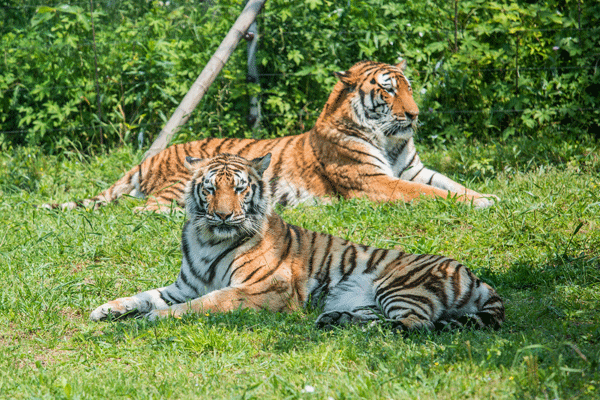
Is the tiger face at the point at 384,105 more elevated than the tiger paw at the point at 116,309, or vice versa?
the tiger face at the point at 384,105

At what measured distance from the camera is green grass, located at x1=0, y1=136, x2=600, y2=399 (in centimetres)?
277

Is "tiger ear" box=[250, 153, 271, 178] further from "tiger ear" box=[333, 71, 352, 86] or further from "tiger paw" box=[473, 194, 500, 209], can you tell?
"tiger ear" box=[333, 71, 352, 86]

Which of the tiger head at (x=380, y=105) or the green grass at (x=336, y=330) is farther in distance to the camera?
the tiger head at (x=380, y=105)

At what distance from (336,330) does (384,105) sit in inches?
121

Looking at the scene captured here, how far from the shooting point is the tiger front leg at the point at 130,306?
3.87m

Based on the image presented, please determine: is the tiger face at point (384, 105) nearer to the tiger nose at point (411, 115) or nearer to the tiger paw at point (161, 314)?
the tiger nose at point (411, 115)

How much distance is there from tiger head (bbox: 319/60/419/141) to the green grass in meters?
0.86

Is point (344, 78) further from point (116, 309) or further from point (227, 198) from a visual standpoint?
point (116, 309)

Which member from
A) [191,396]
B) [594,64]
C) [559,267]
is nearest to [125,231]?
[191,396]

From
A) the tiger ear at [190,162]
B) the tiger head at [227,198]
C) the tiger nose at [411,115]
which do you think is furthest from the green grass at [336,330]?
the tiger nose at [411,115]

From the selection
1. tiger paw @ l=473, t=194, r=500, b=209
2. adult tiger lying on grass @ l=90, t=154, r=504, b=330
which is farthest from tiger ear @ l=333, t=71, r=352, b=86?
adult tiger lying on grass @ l=90, t=154, r=504, b=330

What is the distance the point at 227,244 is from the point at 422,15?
15.8ft

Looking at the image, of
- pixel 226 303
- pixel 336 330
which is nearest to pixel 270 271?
pixel 226 303

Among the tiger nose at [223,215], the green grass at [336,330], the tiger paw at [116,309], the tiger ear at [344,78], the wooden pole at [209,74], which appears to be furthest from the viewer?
the wooden pole at [209,74]
